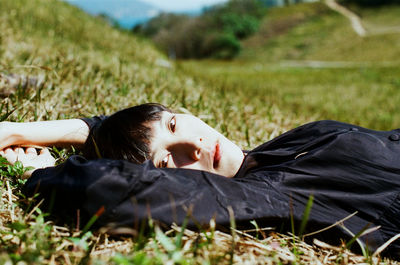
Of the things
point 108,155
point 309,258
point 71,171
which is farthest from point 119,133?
point 309,258

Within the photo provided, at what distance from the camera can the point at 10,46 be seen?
18.0 ft

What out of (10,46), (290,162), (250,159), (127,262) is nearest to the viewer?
(127,262)

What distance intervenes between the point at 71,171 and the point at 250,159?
1158 millimetres

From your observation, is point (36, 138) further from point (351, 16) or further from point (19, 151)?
point (351, 16)

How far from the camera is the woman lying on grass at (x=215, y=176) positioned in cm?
178

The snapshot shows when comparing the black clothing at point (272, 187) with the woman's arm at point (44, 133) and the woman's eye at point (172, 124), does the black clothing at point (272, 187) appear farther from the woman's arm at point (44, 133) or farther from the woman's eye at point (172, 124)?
the woman's arm at point (44, 133)

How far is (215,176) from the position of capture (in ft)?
6.59

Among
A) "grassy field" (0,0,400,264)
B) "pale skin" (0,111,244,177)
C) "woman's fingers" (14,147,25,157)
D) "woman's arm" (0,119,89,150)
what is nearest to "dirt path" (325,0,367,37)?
"grassy field" (0,0,400,264)

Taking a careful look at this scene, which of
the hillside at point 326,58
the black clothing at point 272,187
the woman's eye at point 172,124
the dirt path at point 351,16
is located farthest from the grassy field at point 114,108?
the dirt path at point 351,16

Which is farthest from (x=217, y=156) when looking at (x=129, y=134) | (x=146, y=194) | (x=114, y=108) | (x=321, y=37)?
(x=321, y=37)

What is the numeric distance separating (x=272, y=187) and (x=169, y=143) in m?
0.66

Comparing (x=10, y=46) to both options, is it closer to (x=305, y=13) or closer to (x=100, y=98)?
(x=100, y=98)

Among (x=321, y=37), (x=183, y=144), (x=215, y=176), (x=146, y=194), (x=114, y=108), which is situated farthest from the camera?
(x=321, y=37)

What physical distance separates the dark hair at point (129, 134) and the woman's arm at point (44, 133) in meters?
0.34
